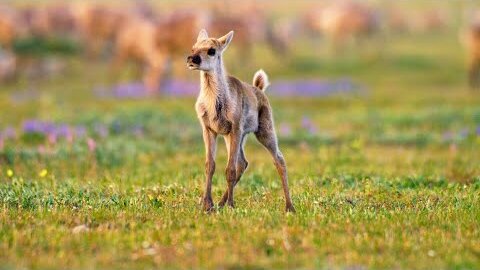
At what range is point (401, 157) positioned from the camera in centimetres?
1530

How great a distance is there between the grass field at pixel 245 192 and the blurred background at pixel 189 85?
4.5 inches

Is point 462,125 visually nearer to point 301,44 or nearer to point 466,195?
point 466,195

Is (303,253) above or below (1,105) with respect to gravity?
above

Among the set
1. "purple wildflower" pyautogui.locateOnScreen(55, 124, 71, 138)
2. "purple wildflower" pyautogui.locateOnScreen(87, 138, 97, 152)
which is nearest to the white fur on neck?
"purple wildflower" pyautogui.locateOnScreen(87, 138, 97, 152)

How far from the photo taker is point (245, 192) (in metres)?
10.6

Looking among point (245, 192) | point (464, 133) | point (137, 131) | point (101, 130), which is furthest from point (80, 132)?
point (464, 133)

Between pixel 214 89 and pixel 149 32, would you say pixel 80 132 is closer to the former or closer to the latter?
pixel 214 89

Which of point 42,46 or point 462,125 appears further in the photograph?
point 42,46

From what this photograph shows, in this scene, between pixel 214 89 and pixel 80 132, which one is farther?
pixel 80 132

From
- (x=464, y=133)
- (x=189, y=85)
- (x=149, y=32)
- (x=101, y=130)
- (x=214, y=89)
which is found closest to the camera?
(x=214, y=89)

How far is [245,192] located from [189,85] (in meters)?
19.3

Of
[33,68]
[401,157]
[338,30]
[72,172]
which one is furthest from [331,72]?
[72,172]

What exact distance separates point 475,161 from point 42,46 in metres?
26.8

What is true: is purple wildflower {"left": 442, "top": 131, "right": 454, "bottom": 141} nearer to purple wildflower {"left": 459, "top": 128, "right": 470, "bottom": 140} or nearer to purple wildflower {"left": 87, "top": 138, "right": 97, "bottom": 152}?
purple wildflower {"left": 459, "top": 128, "right": 470, "bottom": 140}
